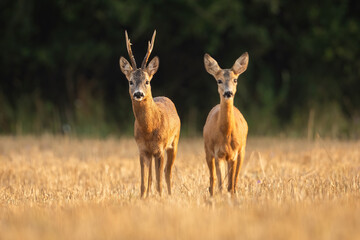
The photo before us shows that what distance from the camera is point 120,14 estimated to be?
15875 mm

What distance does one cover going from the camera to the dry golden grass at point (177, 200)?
4688 mm

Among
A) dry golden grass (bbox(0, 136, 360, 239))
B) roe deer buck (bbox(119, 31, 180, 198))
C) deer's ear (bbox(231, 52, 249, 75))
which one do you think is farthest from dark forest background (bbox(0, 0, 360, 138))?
deer's ear (bbox(231, 52, 249, 75))

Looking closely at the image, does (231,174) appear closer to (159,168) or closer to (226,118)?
(226,118)

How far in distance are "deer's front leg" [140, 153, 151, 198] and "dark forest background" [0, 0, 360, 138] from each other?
8690 mm

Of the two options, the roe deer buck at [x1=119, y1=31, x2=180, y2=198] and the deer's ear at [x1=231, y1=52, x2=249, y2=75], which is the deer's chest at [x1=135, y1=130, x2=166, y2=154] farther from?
the deer's ear at [x1=231, y1=52, x2=249, y2=75]

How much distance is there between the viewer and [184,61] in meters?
18.3

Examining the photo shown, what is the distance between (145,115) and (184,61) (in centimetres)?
1068

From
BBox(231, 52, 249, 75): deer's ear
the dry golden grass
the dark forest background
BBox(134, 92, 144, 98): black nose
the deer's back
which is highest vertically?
the dark forest background

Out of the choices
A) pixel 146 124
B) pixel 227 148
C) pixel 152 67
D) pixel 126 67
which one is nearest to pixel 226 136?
pixel 227 148

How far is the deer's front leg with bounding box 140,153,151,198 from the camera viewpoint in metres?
7.55

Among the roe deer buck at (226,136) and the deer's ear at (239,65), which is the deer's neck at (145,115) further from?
the deer's ear at (239,65)

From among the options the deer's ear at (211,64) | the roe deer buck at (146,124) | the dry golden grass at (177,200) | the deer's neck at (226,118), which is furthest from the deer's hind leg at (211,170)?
the deer's ear at (211,64)

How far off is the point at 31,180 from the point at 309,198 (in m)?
4.45

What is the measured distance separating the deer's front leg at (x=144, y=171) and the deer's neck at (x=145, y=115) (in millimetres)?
341
